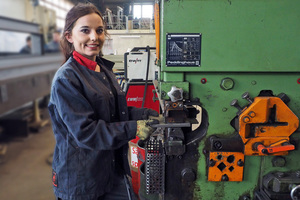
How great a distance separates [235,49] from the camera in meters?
1.13

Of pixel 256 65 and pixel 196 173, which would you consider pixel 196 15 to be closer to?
pixel 256 65

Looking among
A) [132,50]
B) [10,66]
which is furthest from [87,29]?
[10,66]

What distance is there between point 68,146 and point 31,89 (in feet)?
10.6

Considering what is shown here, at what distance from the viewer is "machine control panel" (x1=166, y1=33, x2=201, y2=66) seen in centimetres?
113

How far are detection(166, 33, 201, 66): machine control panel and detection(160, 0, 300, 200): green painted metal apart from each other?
0.02m

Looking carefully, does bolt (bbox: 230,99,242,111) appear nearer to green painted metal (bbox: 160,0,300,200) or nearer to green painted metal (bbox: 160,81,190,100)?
green painted metal (bbox: 160,0,300,200)

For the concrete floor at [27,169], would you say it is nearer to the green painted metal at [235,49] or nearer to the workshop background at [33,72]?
the workshop background at [33,72]

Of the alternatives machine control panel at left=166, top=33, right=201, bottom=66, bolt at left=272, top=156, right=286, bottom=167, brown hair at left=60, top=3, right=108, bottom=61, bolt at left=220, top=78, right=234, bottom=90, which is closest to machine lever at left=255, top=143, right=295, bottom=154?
bolt at left=272, top=156, right=286, bottom=167

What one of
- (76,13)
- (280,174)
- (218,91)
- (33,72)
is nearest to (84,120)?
(76,13)

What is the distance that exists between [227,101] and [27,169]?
9.25 ft

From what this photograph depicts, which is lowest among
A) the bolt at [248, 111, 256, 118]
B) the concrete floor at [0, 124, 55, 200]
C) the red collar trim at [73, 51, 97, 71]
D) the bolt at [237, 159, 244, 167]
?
the concrete floor at [0, 124, 55, 200]

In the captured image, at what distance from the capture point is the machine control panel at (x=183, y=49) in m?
1.13

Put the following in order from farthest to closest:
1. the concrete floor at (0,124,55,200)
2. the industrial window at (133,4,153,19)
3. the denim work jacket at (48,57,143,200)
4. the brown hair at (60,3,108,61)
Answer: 1. the concrete floor at (0,124,55,200)
2. the industrial window at (133,4,153,19)
3. the brown hair at (60,3,108,61)
4. the denim work jacket at (48,57,143,200)

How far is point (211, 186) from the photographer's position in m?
1.29
